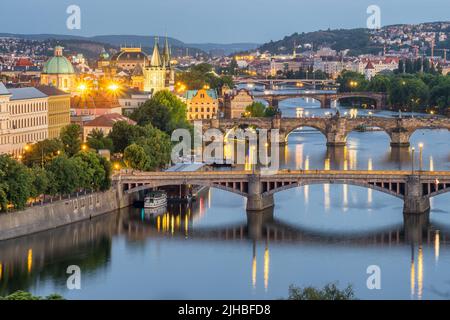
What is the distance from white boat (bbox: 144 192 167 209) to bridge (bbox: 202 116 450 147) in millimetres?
23198

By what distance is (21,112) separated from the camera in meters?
46.1

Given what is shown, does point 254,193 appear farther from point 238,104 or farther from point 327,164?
point 238,104

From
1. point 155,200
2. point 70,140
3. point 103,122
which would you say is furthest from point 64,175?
point 103,122

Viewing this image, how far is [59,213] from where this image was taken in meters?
34.1

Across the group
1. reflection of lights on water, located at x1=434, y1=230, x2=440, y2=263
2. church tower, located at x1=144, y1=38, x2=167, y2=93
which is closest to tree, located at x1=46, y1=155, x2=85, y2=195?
reflection of lights on water, located at x1=434, y1=230, x2=440, y2=263

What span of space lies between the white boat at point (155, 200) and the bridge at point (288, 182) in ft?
0.94

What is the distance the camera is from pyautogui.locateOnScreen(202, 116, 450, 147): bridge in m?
61.3

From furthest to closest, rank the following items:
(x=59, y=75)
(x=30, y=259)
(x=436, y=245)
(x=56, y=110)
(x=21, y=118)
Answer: (x=59, y=75) → (x=56, y=110) → (x=21, y=118) → (x=436, y=245) → (x=30, y=259)

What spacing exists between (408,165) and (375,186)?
12458 mm

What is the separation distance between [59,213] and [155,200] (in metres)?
4.37

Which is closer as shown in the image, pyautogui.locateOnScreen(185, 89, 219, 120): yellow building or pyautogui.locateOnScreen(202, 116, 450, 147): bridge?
pyautogui.locateOnScreen(202, 116, 450, 147): bridge

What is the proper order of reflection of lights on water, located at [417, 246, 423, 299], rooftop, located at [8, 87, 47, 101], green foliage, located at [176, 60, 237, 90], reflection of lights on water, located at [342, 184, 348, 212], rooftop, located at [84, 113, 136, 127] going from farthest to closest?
green foliage, located at [176, 60, 237, 90], rooftop, located at [84, 113, 136, 127], rooftop, located at [8, 87, 47, 101], reflection of lights on water, located at [342, 184, 348, 212], reflection of lights on water, located at [417, 246, 423, 299]

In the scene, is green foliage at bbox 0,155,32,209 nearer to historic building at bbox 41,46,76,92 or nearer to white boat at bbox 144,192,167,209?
white boat at bbox 144,192,167,209

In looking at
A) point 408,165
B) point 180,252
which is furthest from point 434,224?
point 408,165
